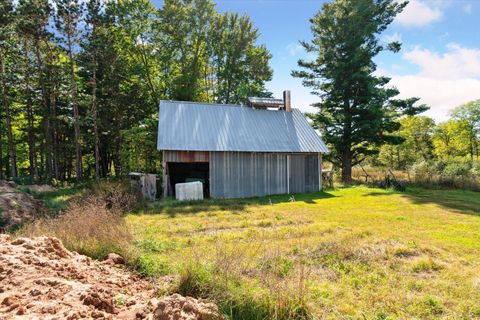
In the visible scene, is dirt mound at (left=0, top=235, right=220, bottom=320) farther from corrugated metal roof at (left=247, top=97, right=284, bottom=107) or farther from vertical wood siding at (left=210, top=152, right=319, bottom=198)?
corrugated metal roof at (left=247, top=97, right=284, bottom=107)

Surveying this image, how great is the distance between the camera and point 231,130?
682 inches

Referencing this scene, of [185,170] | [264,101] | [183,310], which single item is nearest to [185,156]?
[185,170]

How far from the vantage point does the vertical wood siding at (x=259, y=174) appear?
1582 centimetres

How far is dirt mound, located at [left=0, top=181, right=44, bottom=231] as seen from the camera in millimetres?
8609

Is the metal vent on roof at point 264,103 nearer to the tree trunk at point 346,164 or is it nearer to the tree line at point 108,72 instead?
the tree trunk at point 346,164

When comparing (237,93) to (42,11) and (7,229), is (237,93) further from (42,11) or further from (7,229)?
(7,229)

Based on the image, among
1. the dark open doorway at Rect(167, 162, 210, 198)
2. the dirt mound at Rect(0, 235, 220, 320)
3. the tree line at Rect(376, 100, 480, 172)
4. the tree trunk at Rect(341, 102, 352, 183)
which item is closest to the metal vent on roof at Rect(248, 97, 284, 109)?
the dark open doorway at Rect(167, 162, 210, 198)

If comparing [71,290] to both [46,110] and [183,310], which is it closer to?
[183,310]

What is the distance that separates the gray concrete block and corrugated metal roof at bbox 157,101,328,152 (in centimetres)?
210

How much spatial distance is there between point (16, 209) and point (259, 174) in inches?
443

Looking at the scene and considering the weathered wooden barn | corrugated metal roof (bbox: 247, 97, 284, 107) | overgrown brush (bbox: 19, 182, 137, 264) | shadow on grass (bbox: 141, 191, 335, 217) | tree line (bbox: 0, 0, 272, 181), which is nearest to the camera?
overgrown brush (bbox: 19, 182, 137, 264)

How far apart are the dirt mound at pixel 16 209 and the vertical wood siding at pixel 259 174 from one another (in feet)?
26.4

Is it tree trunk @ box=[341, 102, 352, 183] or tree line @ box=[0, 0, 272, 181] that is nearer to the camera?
tree line @ box=[0, 0, 272, 181]

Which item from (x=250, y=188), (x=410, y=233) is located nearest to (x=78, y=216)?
(x=410, y=233)
